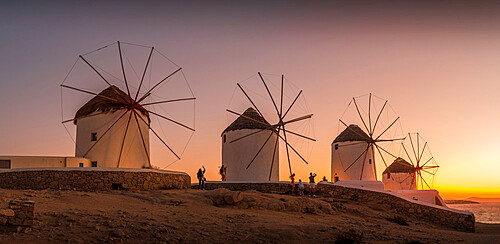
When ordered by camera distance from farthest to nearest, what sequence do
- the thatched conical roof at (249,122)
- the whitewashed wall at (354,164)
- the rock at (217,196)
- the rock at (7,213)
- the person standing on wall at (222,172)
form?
the whitewashed wall at (354,164) < the thatched conical roof at (249,122) < the person standing on wall at (222,172) < the rock at (217,196) < the rock at (7,213)

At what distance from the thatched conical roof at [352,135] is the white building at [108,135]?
16.9m

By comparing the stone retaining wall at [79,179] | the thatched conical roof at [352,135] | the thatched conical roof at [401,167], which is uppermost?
the thatched conical roof at [352,135]

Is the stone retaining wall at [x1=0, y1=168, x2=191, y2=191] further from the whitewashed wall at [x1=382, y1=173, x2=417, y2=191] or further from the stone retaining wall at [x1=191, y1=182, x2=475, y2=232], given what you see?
the whitewashed wall at [x1=382, y1=173, x2=417, y2=191]

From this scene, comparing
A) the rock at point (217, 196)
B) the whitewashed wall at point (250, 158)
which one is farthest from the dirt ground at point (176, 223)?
the whitewashed wall at point (250, 158)

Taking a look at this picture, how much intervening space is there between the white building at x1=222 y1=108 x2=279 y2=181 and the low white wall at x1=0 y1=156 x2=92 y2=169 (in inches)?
366

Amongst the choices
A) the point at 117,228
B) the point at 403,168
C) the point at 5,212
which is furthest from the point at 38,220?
the point at 403,168

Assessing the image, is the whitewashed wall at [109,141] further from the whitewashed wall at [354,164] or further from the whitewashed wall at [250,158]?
the whitewashed wall at [354,164]

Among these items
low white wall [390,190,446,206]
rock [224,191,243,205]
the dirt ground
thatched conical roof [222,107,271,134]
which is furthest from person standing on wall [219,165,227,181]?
low white wall [390,190,446,206]

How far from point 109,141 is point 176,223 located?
34.7ft

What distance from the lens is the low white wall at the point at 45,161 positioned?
20.2 meters

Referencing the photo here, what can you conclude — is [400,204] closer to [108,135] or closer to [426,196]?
[426,196]

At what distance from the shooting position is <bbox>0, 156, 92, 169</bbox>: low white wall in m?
20.2

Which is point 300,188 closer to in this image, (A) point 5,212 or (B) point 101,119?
(B) point 101,119

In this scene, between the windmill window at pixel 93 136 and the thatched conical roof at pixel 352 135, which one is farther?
the thatched conical roof at pixel 352 135
